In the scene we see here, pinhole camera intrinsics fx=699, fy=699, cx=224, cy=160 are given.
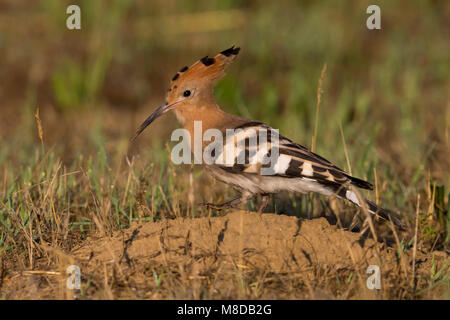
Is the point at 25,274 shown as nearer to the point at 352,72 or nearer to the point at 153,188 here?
the point at 153,188

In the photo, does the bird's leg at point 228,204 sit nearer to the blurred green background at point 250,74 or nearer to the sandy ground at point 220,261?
the sandy ground at point 220,261

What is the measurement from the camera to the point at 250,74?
24.7 feet

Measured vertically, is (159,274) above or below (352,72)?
below

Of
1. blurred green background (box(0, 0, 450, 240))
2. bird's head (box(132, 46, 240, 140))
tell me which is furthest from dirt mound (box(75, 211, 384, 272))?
blurred green background (box(0, 0, 450, 240))

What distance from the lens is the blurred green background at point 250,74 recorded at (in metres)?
5.52

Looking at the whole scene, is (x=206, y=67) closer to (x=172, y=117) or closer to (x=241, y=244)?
(x=241, y=244)

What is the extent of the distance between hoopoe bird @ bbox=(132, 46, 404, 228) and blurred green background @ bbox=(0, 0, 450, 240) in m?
0.67

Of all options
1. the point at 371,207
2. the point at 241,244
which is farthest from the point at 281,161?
the point at 241,244

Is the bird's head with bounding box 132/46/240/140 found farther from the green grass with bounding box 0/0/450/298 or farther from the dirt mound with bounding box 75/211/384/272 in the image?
the dirt mound with bounding box 75/211/384/272

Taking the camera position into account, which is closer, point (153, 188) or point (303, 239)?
point (303, 239)

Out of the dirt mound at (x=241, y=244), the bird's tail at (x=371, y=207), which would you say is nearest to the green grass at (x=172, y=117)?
the dirt mound at (x=241, y=244)

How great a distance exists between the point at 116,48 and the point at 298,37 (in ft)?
6.67
